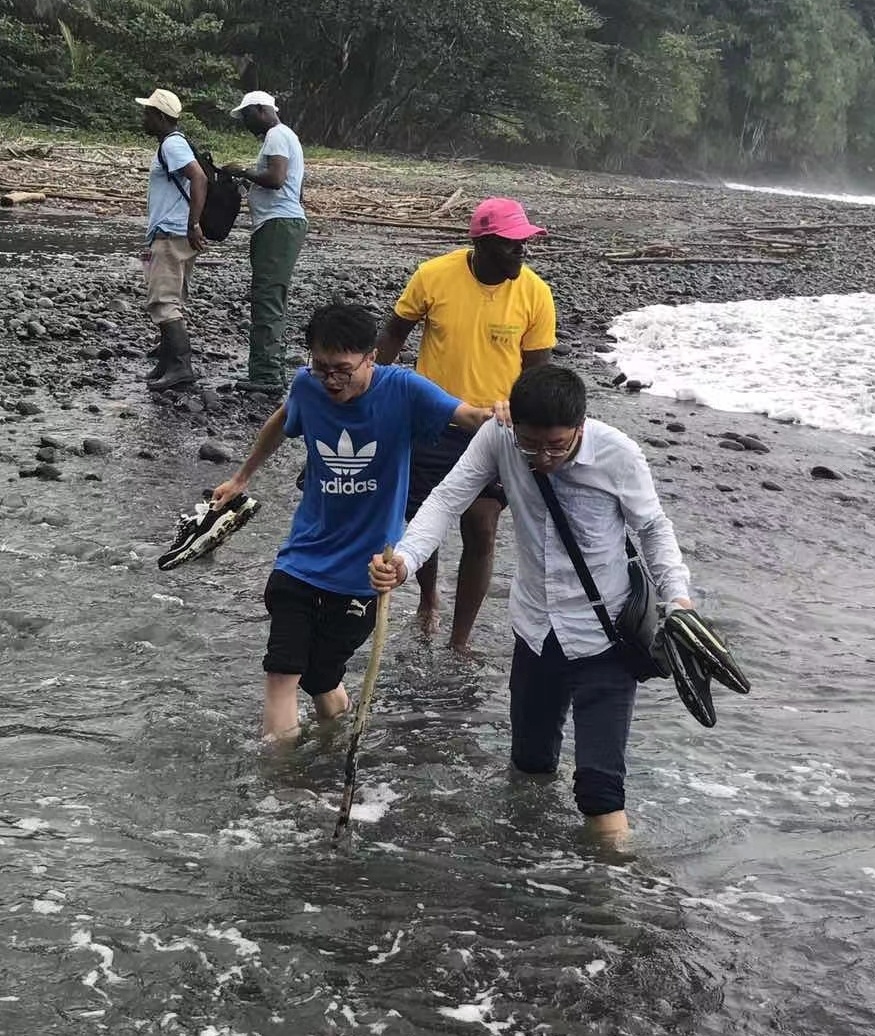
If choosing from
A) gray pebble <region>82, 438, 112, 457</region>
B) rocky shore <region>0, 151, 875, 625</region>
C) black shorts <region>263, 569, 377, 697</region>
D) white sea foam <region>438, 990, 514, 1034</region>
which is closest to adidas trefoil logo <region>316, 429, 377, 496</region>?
black shorts <region>263, 569, 377, 697</region>

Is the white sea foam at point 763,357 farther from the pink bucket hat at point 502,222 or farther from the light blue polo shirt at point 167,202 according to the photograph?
the pink bucket hat at point 502,222

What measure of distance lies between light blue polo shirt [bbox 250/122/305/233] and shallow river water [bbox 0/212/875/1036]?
12.1 feet

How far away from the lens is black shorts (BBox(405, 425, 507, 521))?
5148 millimetres

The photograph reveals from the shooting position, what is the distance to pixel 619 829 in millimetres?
3896

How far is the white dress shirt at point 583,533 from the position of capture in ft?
12.0

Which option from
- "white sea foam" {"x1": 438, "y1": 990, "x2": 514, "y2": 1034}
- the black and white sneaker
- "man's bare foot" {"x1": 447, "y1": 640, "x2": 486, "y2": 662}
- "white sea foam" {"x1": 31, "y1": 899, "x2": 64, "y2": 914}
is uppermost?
the black and white sneaker

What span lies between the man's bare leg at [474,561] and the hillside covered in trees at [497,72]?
26753mm

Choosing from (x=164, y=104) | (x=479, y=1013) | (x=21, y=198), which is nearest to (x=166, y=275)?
(x=164, y=104)

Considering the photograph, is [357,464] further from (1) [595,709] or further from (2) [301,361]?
(2) [301,361]

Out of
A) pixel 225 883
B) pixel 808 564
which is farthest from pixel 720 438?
pixel 225 883

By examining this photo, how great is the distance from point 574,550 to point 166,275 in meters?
6.40

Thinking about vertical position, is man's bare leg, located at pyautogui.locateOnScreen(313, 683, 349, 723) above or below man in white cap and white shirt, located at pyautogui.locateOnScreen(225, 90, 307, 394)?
below

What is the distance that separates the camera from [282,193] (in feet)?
29.3

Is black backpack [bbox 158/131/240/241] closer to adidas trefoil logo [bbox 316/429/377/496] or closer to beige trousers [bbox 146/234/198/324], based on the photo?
beige trousers [bbox 146/234/198/324]
